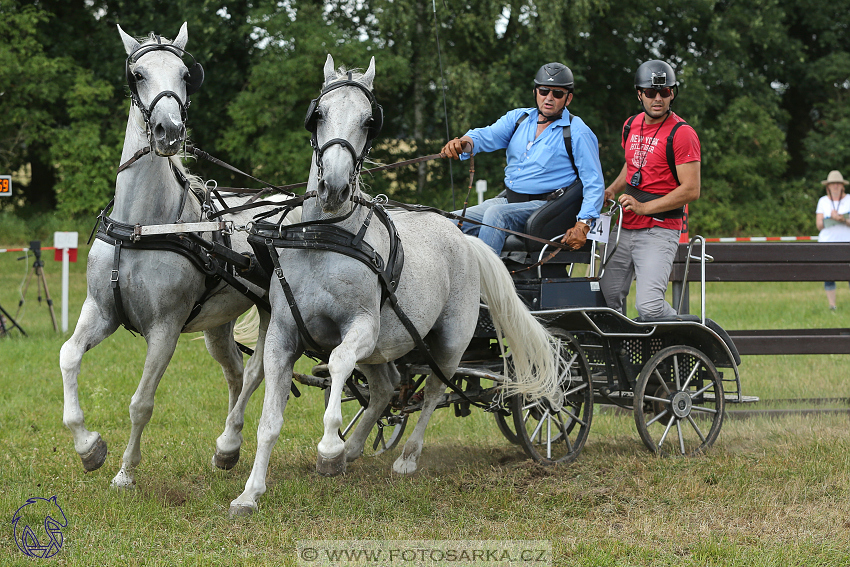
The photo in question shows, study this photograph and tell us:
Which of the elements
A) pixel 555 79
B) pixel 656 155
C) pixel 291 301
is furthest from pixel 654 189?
pixel 291 301

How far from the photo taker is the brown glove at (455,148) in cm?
553

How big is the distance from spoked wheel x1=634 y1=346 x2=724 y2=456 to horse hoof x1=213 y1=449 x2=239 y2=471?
255 centimetres

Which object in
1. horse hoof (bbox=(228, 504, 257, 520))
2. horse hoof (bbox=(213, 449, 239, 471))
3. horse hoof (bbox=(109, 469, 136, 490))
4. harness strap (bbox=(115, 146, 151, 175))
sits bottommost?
horse hoof (bbox=(109, 469, 136, 490))

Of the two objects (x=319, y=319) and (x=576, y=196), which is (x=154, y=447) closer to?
(x=319, y=319)

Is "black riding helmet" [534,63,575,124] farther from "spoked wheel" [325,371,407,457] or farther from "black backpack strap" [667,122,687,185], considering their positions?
"spoked wheel" [325,371,407,457]

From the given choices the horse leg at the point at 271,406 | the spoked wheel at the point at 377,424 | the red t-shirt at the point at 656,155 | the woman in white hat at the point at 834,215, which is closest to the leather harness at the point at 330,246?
the horse leg at the point at 271,406

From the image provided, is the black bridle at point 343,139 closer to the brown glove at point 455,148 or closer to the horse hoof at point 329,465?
the horse hoof at point 329,465

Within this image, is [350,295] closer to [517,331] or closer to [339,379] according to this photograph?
[339,379]

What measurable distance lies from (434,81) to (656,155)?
15248 mm

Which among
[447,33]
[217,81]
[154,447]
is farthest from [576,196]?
[217,81]

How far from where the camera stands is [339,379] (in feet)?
12.9

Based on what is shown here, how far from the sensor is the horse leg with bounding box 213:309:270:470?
16.4 ft

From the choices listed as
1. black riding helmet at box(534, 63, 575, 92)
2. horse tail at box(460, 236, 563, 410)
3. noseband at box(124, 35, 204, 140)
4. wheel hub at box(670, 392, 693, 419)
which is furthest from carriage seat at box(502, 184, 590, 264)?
noseband at box(124, 35, 204, 140)

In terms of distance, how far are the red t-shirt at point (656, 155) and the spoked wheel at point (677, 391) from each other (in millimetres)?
881
